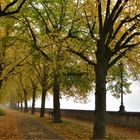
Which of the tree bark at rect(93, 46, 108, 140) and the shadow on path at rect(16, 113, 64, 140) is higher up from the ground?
the tree bark at rect(93, 46, 108, 140)

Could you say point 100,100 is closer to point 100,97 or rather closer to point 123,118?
point 100,97

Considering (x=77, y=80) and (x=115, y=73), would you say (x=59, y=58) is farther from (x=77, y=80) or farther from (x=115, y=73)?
(x=77, y=80)

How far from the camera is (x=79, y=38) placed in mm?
28344

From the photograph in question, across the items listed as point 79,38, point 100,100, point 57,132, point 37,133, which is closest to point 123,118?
point 79,38

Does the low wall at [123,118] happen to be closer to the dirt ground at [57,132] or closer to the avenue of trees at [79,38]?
the dirt ground at [57,132]

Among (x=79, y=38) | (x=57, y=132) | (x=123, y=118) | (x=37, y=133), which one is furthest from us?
(x=123, y=118)

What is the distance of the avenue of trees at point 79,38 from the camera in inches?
822

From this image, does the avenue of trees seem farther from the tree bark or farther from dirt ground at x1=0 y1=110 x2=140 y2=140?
dirt ground at x1=0 y1=110 x2=140 y2=140

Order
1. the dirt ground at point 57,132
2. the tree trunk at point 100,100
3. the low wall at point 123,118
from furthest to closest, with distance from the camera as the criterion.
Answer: the low wall at point 123,118, the dirt ground at point 57,132, the tree trunk at point 100,100

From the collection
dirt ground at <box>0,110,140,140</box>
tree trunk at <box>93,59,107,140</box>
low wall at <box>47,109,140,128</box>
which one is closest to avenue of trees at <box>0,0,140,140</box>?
tree trunk at <box>93,59,107,140</box>

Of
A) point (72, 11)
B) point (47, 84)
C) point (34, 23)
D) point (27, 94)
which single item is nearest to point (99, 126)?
point (72, 11)

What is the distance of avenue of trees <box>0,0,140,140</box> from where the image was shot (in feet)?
68.5

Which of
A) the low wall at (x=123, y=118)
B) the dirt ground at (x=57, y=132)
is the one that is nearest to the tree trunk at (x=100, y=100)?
the dirt ground at (x=57, y=132)

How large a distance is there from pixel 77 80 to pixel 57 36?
18085 millimetres
